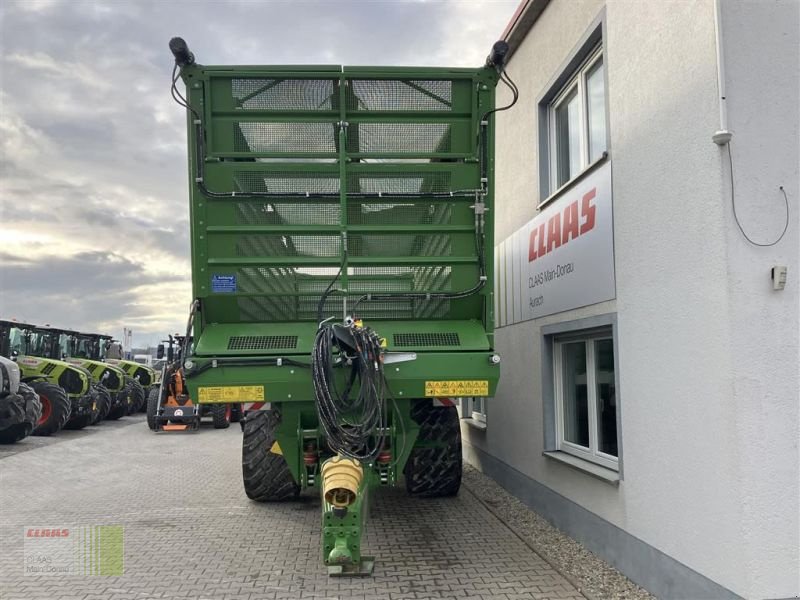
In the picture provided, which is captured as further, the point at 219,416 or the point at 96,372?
the point at 96,372

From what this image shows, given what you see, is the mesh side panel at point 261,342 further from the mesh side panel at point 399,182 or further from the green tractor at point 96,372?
the green tractor at point 96,372

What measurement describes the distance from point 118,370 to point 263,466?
45.6ft

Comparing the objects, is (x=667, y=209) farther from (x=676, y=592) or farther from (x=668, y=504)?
(x=676, y=592)

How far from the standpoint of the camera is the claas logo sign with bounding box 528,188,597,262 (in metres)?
5.02

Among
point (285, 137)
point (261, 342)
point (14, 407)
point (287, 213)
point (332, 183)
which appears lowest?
point (14, 407)

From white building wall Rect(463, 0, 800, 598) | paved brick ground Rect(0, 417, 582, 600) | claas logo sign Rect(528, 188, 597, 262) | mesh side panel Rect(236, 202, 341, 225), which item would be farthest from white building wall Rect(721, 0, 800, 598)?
mesh side panel Rect(236, 202, 341, 225)

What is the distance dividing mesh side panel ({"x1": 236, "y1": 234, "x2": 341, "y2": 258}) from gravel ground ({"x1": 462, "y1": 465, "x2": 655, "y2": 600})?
2891 mm

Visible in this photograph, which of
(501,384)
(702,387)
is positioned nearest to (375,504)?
(501,384)

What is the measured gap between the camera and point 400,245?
191 inches

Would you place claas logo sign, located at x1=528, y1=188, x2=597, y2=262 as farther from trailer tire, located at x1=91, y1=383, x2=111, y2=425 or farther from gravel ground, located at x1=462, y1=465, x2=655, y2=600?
trailer tire, located at x1=91, y1=383, x2=111, y2=425

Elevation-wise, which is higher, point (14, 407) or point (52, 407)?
point (14, 407)

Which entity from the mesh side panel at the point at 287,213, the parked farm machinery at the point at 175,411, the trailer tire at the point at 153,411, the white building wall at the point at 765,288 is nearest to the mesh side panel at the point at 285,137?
the mesh side panel at the point at 287,213

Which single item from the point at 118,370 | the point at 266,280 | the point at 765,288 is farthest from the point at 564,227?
the point at 118,370

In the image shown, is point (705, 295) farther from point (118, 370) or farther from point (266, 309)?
point (118, 370)
